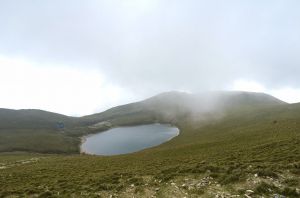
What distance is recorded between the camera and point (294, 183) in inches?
658

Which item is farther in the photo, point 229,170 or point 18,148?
point 18,148

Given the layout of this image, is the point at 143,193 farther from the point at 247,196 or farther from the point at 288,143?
the point at 288,143

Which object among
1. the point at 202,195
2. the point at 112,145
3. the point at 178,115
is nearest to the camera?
the point at 202,195

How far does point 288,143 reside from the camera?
2980 centimetres

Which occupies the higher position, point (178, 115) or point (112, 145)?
point (178, 115)

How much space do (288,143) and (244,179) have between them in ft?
47.6

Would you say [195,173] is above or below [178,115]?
below

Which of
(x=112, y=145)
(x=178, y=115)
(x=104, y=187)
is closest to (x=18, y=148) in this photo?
(x=112, y=145)

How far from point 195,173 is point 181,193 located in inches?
191

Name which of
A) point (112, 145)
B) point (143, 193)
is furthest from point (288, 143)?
point (112, 145)

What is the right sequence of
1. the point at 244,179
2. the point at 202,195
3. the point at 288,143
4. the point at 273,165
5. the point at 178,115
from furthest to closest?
1. the point at 178,115
2. the point at 288,143
3. the point at 273,165
4. the point at 244,179
5. the point at 202,195

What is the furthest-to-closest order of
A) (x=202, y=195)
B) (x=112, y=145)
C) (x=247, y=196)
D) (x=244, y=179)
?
(x=112, y=145) < (x=244, y=179) < (x=202, y=195) < (x=247, y=196)

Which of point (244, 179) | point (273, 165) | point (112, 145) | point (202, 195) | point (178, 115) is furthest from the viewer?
point (178, 115)

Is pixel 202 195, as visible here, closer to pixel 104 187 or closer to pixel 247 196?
pixel 247 196
